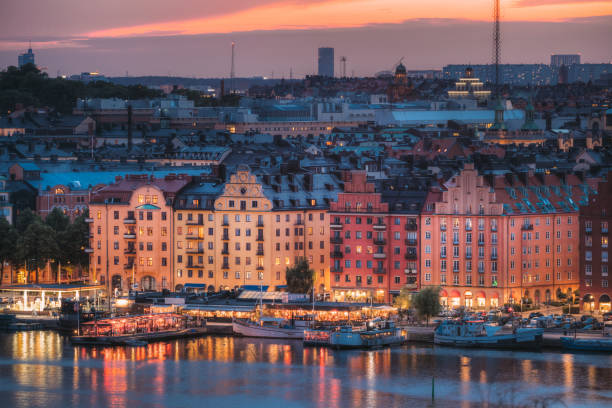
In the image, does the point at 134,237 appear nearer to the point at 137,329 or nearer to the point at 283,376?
the point at 137,329

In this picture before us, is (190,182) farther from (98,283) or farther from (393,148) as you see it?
(393,148)

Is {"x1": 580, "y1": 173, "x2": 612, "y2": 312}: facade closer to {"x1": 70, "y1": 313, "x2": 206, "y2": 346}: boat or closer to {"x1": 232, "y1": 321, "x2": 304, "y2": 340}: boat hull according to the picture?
{"x1": 232, "y1": 321, "x2": 304, "y2": 340}: boat hull

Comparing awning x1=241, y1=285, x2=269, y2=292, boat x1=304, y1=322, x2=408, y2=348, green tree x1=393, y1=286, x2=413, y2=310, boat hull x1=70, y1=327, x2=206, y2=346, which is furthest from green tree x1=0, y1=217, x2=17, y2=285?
green tree x1=393, y1=286, x2=413, y2=310

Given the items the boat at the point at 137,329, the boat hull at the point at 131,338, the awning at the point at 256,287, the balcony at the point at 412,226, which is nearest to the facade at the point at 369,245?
the balcony at the point at 412,226

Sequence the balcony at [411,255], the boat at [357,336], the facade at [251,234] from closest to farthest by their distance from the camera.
A: the boat at [357,336]
the balcony at [411,255]
the facade at [251,234]

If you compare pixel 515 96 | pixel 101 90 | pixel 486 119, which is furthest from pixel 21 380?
pixel 515 96

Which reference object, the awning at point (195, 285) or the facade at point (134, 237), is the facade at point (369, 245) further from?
the facade at point (134, 237)
